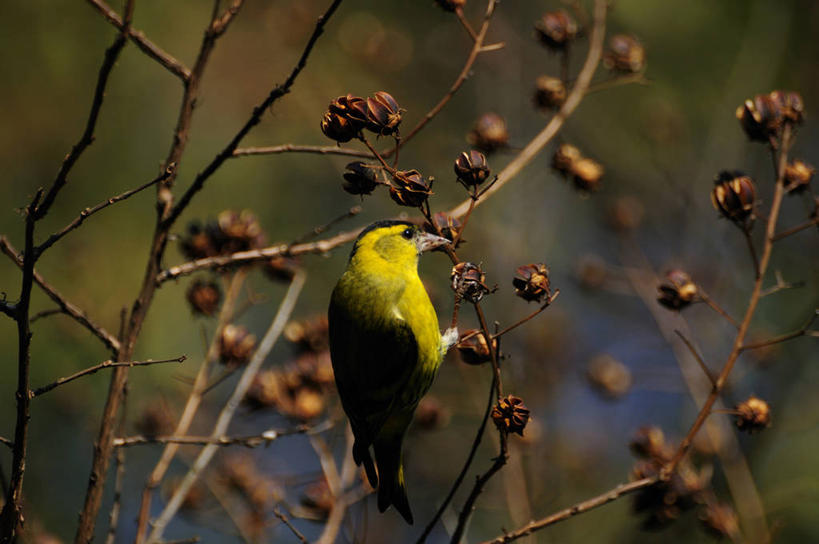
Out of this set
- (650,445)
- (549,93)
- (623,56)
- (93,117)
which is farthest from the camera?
(623,56)

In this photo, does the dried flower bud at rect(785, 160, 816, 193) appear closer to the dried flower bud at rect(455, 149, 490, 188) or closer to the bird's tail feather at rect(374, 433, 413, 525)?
the dried flower bud at rect(455, 149, 490, 188)

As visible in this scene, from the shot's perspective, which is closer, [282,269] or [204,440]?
[204,440]

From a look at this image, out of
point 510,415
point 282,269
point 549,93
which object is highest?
point 549,93

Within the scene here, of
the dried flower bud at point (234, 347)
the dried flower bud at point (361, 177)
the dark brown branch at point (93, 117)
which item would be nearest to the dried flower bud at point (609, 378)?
the dried flower bud at point (234, 347)

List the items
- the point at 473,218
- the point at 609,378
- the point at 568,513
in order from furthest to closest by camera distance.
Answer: the point at 473,218 < the point at 609,378 < the point at 568,513

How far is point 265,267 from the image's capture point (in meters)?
3.44

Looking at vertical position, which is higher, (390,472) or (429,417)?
(429,417)

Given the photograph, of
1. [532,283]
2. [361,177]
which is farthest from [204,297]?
[532,283]

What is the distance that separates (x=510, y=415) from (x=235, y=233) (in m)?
1.41

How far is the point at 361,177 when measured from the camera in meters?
2.28

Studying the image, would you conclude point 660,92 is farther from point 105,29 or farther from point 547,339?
point 105,29

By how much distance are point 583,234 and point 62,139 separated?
491 cm

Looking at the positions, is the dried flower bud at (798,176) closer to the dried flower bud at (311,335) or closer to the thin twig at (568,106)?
the thin twig at (568,106)

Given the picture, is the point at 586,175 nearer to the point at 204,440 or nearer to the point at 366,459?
the point at 366,459
